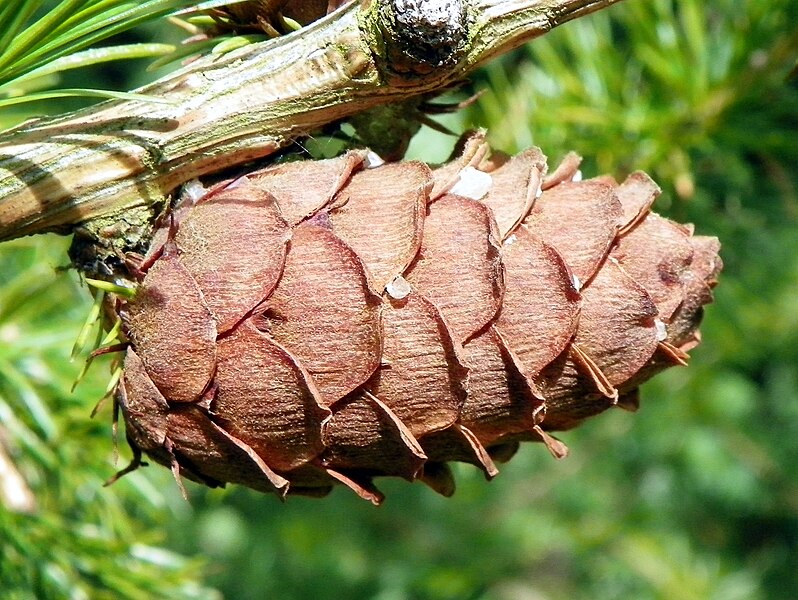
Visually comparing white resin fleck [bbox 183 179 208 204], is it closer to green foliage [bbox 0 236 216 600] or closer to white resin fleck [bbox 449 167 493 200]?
white resin fleck [bbox 449 167 493 200]

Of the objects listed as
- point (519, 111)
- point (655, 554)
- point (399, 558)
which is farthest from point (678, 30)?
point (399, 558)

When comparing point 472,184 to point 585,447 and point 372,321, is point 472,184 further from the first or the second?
point 585,447

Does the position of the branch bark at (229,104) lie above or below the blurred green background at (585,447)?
above

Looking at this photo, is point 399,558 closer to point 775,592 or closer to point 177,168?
point 775,592

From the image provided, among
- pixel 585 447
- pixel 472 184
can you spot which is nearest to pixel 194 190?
pixel 472 184

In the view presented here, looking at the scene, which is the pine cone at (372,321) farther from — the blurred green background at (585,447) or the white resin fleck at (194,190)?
the blurred green background at (585,447)

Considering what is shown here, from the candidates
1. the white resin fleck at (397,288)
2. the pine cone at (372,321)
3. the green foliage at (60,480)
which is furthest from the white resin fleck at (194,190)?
the green foliage at (60,480)
